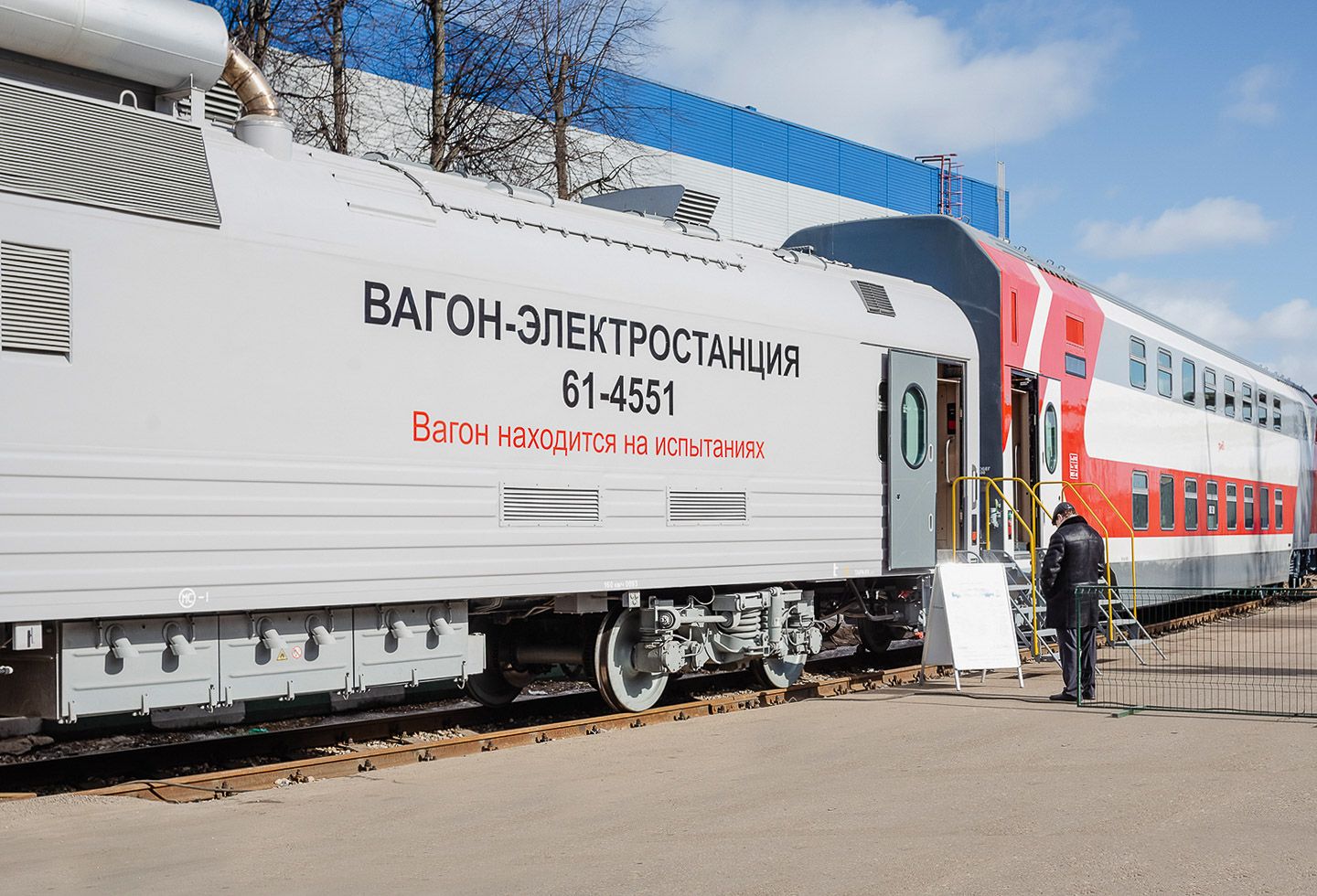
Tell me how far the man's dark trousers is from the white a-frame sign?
71 centimetres

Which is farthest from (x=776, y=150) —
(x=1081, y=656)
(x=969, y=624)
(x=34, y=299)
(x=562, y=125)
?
(x=34, y=299)

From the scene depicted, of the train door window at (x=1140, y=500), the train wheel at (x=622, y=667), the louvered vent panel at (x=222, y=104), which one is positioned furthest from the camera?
the train door window at (x=1140, y=500)

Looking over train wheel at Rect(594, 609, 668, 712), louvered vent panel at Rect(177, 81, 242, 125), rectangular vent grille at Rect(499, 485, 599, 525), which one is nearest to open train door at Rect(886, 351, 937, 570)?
train wheel at Rect(594, 609, 668, 712)

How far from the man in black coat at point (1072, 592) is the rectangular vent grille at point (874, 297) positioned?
2.41 m

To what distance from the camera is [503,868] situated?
6047 mm

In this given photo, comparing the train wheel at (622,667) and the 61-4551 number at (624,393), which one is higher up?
the 61-4551 number at (624,393)

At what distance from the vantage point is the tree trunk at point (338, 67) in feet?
54.0

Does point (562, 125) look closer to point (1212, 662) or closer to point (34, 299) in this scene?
point (1212, 662)

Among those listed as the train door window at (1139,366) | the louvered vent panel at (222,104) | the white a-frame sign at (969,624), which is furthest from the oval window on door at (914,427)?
the louvered vent panel at (222,104)

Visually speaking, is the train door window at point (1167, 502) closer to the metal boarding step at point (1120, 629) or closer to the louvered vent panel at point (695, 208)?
the metal boarding step at point (1120, 629)

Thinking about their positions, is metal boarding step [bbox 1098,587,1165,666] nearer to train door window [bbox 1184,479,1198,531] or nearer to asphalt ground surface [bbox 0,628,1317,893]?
asphalt ground surface [bbox 0,628,1317,893]

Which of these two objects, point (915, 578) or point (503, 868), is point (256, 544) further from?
point (915, 578)

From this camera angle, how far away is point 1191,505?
2036 cm

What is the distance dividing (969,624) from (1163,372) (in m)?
8.70
